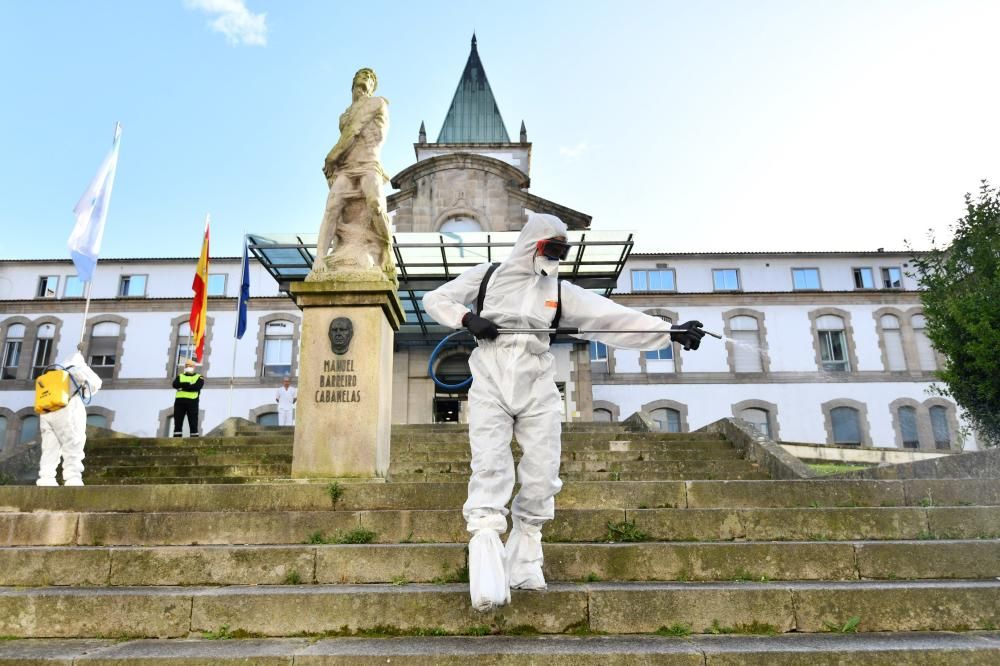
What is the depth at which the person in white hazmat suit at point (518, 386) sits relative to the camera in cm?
362

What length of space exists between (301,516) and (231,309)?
27.6 meters

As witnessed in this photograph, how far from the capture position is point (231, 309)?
2994cm

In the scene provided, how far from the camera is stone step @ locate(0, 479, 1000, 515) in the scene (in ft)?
18.2

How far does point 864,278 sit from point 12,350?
4156cm

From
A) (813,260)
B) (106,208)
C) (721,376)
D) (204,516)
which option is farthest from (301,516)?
(813,260)

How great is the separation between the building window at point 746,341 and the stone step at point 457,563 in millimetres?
25982

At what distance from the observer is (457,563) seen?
4.20 meters

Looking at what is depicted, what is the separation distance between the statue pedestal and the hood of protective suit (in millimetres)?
3267

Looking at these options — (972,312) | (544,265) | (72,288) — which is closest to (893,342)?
(972,312)

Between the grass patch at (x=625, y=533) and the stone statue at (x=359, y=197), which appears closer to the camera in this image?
the grass patch at (x=625, y=533)

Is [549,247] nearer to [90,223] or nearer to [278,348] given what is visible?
[90,223]

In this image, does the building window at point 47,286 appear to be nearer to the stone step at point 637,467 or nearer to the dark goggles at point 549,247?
the stone step at point 637,467

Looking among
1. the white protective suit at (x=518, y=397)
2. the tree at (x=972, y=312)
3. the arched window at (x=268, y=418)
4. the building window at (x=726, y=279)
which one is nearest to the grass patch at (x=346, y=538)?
the white protective suit at (x=518, y=397)

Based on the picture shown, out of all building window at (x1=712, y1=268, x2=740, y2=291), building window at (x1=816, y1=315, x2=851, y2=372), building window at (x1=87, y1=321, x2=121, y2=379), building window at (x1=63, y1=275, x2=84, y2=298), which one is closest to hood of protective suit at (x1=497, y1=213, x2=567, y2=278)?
building window at (x1=712, y1=268, x2=740, y2=291)
